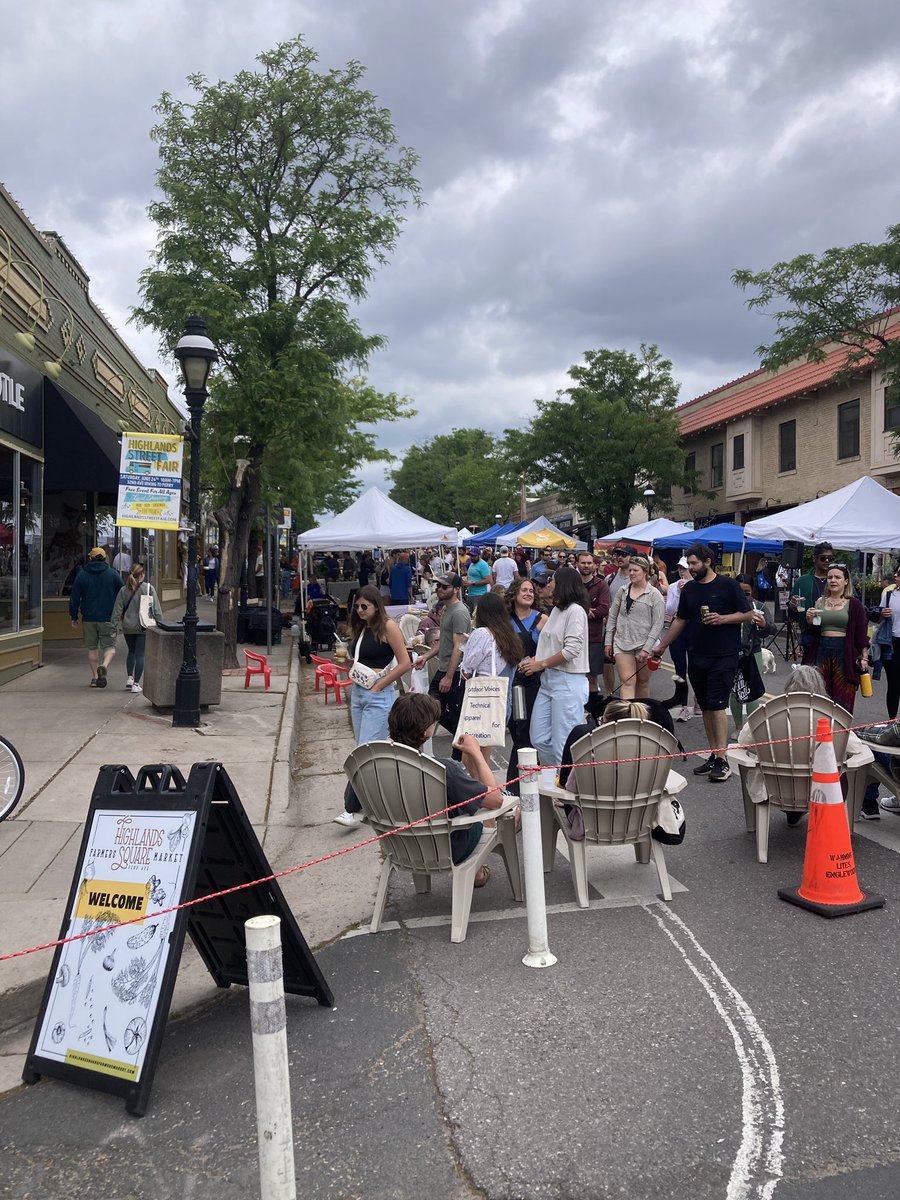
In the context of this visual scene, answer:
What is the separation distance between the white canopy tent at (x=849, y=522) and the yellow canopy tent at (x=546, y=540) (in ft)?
38.6

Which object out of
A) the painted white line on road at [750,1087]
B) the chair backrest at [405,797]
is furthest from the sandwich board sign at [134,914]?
the painted white line on road at [750,1087]

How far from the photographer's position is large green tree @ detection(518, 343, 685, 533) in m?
35.9

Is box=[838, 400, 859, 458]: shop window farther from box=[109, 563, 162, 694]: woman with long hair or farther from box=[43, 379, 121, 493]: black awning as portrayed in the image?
box=[109, 563, 162, 694]: woman with long hair

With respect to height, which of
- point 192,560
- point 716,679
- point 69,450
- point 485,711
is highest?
point 69,450

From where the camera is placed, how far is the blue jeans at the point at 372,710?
675 centimetres

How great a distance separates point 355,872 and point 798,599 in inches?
327

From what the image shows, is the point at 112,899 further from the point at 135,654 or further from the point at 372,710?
the point at 135,654

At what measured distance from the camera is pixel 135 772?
27.6 ft

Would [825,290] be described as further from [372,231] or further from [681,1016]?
[681,1016]

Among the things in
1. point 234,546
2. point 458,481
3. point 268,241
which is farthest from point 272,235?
point 458,481

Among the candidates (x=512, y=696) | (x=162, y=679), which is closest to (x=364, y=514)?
(x=162, y=679)

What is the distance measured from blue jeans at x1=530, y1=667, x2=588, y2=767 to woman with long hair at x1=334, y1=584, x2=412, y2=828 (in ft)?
3.30

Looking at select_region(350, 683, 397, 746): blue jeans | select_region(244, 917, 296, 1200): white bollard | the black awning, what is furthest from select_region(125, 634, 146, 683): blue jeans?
select_region(244, 917, 296, 1200): white bollard

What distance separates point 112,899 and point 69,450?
40.5 ft
